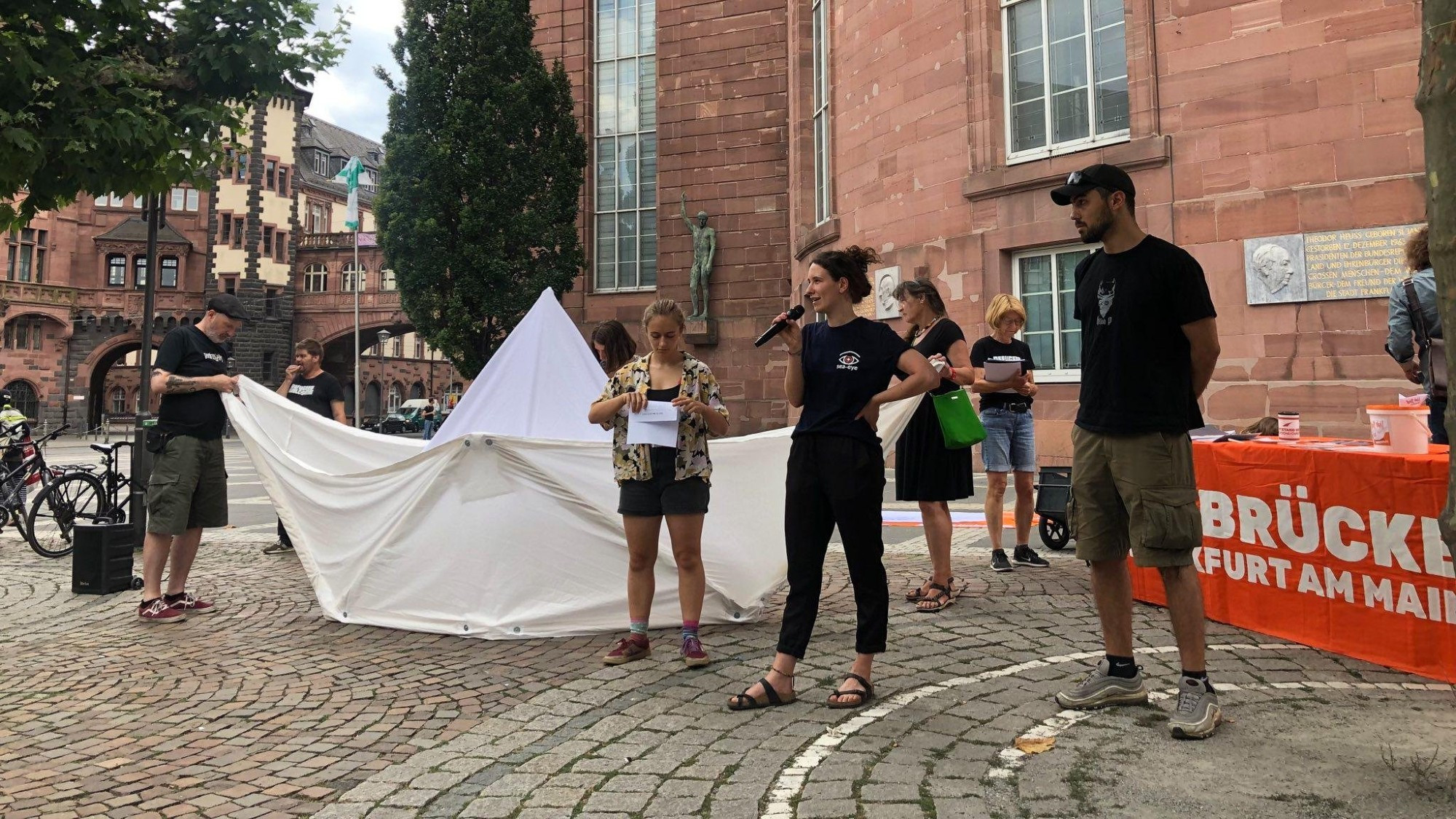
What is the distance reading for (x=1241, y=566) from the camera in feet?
16.2

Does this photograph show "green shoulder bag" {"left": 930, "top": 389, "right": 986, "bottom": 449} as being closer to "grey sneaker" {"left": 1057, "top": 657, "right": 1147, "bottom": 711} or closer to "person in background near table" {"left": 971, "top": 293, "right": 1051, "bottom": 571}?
"person in background near table" {"left": 971, "top": 293, "right": 1051, "bottom": 571}

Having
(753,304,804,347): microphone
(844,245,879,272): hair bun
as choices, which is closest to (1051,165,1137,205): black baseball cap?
(844,245,879,272): hair bun

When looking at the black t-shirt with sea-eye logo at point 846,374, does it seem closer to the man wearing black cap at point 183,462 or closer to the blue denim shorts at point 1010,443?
the blue denim shorts at point 1010,443

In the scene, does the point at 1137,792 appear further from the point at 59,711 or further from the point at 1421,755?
the point at 59,711

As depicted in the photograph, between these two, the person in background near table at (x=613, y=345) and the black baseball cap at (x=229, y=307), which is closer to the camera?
the person in background near table at (x=613, y=345)

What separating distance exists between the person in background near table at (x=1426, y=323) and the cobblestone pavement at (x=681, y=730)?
1637mm

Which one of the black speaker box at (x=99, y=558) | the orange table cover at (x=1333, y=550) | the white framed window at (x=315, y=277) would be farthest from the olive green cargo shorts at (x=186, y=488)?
the white framed window at (x=315, y=277)

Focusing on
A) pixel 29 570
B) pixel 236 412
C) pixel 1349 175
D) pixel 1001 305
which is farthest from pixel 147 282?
pixel 1349 175

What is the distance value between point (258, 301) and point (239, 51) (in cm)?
5569

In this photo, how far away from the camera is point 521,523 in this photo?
509 centimetres

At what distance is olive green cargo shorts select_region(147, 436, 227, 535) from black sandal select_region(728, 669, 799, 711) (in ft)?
12.9

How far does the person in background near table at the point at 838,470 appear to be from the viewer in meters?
3.74

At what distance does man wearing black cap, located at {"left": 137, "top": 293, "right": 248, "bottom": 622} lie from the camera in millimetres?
5809

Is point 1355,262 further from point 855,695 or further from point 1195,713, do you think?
point 855,695
